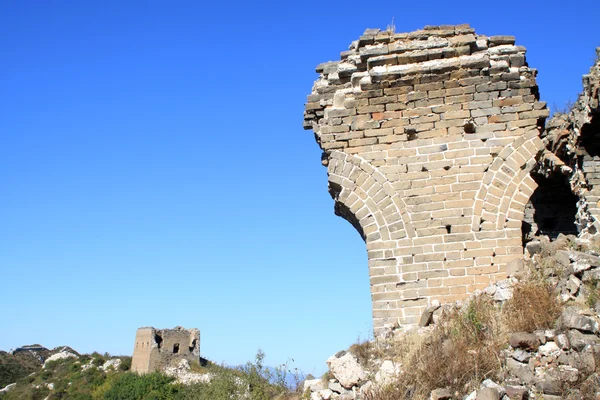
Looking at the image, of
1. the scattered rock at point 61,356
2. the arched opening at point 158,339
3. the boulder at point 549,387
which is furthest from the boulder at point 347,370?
the scattered rock at point 61,356

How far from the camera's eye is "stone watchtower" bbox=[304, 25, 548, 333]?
656 centimetres

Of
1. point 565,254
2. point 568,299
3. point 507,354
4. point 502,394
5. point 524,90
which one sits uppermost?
point 524,90

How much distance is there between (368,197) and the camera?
691 centimetres

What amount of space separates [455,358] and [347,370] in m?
1.12

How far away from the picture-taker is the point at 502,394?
4.39 metres

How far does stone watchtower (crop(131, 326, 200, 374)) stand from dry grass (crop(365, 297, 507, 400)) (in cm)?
3812

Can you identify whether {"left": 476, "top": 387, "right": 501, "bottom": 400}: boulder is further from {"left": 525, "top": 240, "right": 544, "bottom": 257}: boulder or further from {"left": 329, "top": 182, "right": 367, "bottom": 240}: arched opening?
{"left": 329, "top": 182, "right": 367, "bottom": 240}: arched opening

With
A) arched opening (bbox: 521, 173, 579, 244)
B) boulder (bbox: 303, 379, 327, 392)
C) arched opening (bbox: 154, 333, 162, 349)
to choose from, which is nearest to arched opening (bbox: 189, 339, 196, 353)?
arched opening (bbox: 154, 333, 162, 349)

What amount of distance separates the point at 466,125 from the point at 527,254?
1.70 m

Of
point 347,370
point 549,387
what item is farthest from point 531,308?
point 347,370

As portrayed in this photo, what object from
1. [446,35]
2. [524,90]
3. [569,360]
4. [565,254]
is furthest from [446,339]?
[446,35]

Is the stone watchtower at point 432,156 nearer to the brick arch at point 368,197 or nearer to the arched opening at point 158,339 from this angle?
the brick arch at point 368,197

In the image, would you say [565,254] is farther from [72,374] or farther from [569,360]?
[72,374]

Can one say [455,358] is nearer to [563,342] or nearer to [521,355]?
[521,355]
